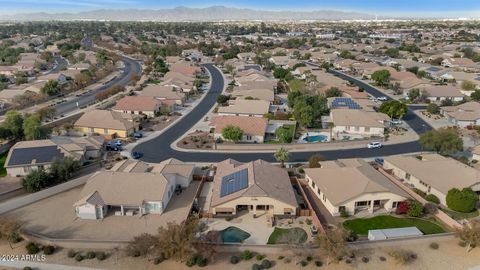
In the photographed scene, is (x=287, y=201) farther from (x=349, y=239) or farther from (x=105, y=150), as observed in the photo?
(x=105, y=150)

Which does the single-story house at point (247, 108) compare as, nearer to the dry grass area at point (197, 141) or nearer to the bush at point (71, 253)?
the dry grass area at point (197, 141)

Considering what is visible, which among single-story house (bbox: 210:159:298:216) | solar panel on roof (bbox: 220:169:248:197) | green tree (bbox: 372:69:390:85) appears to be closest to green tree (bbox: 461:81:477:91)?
green tree (bbox: 372:69:390:85)

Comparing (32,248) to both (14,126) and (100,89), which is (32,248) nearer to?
(14,126)

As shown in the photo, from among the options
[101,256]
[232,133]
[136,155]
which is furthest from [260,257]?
[136,155]

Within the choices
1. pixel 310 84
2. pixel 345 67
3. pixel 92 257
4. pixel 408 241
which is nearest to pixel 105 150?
pixel 92 257

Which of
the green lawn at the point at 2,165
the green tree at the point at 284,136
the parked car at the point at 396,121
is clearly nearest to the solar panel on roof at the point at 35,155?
the green lawn at the point at 2,165

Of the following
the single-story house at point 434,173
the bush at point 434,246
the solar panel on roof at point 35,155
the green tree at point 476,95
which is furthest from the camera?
the green tree at point 476,95

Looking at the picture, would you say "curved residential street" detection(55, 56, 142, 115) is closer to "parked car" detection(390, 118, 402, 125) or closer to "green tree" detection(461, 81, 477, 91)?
"parked car" detection(390, 118, 402, 125)
